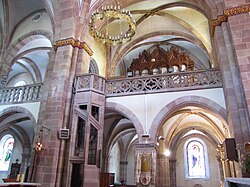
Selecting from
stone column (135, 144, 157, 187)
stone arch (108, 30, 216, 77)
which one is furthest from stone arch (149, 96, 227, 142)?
stone arch (108, 30, 216, 77)

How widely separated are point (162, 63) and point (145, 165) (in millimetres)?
7298

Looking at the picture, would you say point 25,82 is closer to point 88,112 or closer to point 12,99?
point 12,99

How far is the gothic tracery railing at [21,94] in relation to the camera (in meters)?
11.9

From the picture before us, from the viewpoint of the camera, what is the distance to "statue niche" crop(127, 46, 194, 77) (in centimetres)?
1371

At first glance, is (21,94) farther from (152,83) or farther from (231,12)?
(231,12)

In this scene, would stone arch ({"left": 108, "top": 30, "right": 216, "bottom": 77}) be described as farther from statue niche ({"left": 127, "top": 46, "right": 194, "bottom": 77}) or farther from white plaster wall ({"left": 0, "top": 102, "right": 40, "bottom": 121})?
white plaster wall ({"left": 0, "top": 102, "right": 40, "bottom": 121})

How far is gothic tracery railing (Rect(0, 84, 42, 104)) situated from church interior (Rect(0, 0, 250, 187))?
0.06 meters

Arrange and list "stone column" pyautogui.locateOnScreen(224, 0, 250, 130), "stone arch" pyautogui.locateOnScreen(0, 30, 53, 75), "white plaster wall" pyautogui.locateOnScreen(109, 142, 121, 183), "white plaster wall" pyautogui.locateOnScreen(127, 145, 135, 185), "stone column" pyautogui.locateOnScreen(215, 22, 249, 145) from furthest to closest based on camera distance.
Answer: "white plaster wall" pyautogui.locateOnScreen(127, 145, 135, 185)
"white plaster wall" pyautogui.locateOnScreen(109, 142, 121, 183)
"stone arch" pyautogui.locateOnScreen(0, 30, 53, 75)
"stone column" pyautogui.locateOnScreen(224, 0, 250, 130)
"stone column" pyautogui.locateOnScreen(215, 22, 249, 145)

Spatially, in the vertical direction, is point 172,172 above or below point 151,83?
below

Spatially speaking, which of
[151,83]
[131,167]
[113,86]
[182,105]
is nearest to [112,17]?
[113,86]

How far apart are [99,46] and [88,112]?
5.85m

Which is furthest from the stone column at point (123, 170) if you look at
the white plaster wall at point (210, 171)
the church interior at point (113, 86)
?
the church interior at point (113, 86)

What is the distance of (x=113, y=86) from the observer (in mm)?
10305

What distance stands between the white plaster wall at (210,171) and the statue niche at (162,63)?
820 cm
